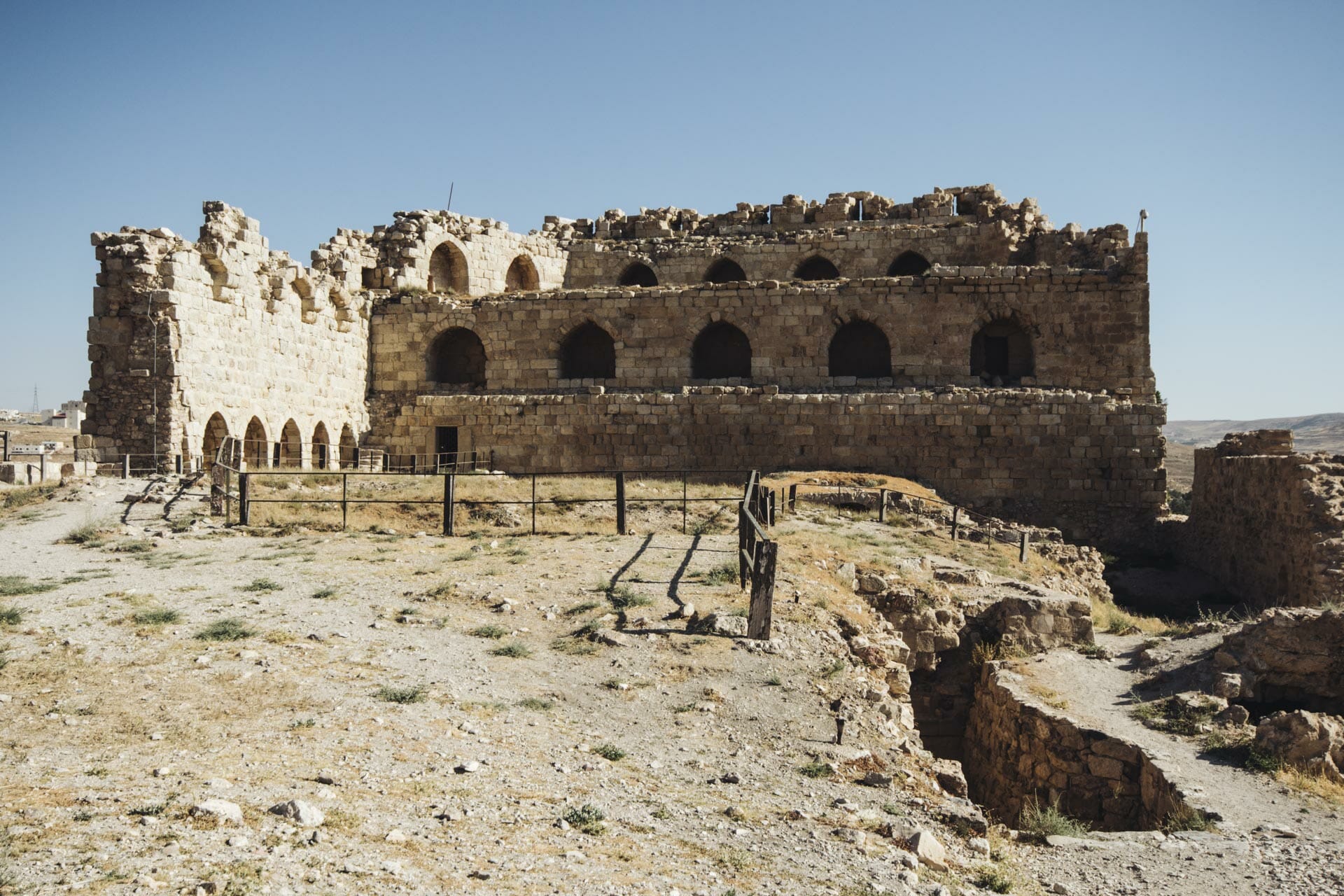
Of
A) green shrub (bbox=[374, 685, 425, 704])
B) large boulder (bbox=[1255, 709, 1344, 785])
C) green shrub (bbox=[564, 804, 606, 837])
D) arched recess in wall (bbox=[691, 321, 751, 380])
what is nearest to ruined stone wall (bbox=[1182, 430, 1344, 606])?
large boulder (bbox=[1255, 709, 1344, 785])

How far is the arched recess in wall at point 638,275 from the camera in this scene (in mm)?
30438

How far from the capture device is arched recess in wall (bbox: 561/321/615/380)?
2522cm

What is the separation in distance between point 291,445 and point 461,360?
558 cm

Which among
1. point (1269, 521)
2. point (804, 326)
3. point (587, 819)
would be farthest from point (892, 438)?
point (587, 819)

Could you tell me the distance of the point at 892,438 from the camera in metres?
20.8

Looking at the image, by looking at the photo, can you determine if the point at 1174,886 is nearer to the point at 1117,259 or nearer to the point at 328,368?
the point at 1117,259

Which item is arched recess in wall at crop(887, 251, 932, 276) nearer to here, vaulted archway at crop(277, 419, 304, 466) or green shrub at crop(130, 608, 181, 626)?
vaulted archway at crop(277, 419, 304, 466)

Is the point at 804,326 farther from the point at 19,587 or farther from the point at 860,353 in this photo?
the point at 19,587

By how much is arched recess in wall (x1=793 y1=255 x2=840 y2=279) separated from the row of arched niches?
→ 206 inches

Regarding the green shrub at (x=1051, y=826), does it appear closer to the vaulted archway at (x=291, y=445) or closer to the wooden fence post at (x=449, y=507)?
the wooden fence post at (x=449, y=507)

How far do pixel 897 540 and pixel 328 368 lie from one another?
1368 centimetres

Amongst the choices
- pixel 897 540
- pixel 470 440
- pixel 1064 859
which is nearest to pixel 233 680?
pixel 1064 859

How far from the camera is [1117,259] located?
22312 mm

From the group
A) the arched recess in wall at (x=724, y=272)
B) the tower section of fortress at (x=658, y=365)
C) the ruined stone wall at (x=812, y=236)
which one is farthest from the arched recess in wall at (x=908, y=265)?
the arched recess in wall at (x=724, y=272)
